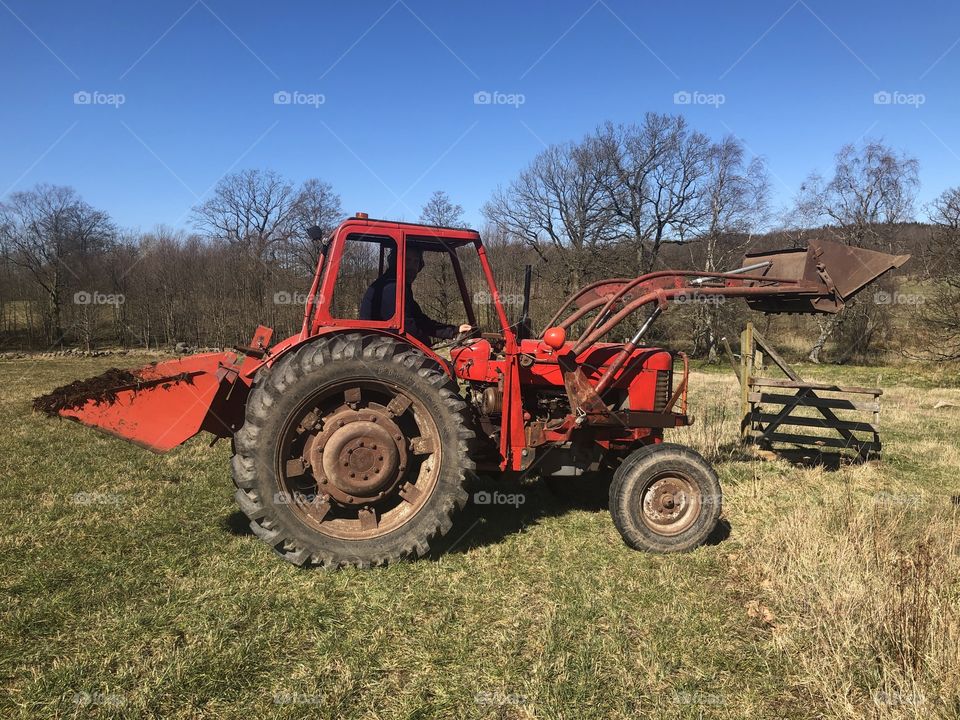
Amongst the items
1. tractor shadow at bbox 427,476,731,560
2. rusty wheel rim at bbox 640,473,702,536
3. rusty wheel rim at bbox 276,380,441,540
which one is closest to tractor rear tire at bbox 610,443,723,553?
rusty wheel rim at bbox 640,473,702,536

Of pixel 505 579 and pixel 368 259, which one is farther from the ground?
pixel 368 259

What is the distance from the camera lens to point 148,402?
14.1 feet

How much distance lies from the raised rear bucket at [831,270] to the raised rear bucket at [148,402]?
5026mm

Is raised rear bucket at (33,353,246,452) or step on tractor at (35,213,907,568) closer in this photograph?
step on tractor at (35,213,907,568)

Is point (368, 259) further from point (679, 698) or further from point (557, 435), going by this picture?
point (679, 698)

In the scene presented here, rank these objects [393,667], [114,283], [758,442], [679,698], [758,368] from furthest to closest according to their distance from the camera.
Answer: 1. [114,283]
2. [758,368]
3. [758,442]
4. [393,667]
5. [679,698]

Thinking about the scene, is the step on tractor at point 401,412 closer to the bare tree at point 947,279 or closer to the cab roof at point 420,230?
the cab roof at point 420,230

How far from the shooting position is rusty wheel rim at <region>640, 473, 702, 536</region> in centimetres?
470

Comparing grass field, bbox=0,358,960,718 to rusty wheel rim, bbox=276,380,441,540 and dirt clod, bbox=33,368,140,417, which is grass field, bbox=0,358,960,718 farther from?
dirt clod, bbox=33,368,140,417

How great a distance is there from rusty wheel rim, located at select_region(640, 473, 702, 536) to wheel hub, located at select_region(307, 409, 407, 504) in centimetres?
208

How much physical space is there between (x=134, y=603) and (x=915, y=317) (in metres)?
23.4

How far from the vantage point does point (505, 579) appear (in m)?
4.10

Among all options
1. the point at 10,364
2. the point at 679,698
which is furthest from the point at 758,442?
the point at 10,364

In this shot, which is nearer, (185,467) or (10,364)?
(185,467)
